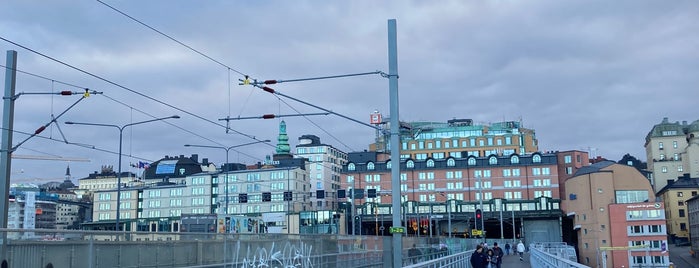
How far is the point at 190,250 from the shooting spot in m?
18.1

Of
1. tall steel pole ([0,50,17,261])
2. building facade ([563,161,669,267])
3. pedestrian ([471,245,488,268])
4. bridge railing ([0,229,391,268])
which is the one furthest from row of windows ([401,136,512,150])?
tall steel pole ([0,50,17,261])

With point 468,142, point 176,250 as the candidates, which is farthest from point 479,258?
point 468,142

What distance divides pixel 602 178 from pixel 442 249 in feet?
196

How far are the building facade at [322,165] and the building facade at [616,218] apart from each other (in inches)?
1825

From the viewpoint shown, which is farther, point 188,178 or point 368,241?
point 188,178

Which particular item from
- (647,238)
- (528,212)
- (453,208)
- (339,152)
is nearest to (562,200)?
(528,212)

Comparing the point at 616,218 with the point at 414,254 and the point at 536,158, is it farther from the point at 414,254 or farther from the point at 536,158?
the point at 414,254

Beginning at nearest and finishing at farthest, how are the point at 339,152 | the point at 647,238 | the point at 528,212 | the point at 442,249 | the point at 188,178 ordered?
the point at 442,249 → the point at 647,238 → the point at 528,212 → the point at 188,178 → the point at 339,152

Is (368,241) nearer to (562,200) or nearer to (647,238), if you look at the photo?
(647,238)

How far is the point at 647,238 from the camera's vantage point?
91000mm

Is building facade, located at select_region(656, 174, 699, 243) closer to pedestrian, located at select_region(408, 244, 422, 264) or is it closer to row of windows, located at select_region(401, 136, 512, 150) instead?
row of windows, located at select_region(401, 136, 512, 150)

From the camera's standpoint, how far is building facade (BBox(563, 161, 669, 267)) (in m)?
90.1

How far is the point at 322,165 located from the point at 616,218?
2240 inches

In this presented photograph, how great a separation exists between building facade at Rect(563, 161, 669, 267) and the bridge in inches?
2616
